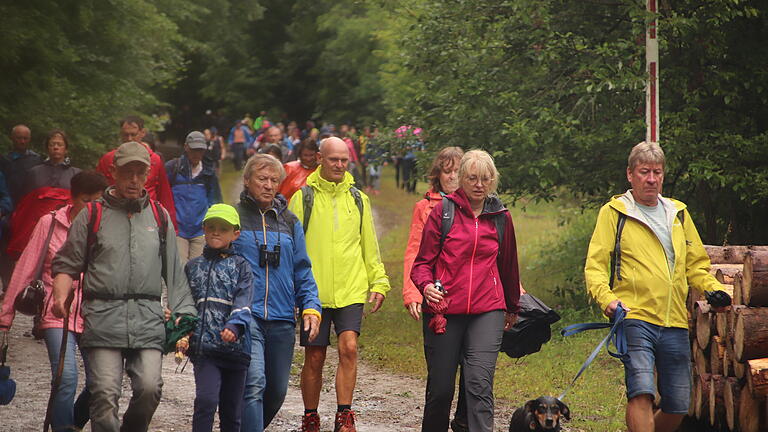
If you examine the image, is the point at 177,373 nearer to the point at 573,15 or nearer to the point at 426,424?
the point at 426,424

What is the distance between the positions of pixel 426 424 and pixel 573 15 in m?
8.16

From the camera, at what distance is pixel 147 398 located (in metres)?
6.48

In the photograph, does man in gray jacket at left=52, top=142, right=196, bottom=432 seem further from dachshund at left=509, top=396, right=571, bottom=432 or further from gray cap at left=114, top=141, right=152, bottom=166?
dachshund at left=509, top=396, right=571, bottom=432

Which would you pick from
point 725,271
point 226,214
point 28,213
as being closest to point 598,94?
point 725,271

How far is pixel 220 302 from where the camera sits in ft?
22.2

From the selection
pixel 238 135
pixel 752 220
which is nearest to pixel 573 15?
pixel 752 220

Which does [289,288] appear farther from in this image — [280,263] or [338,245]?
[338,245]

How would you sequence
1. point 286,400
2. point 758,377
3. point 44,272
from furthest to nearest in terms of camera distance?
point 286,400, point 758,377, point 44,272

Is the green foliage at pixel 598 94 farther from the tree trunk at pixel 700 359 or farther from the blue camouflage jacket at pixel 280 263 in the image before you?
the blue camouflage jacket at pixel 280 263

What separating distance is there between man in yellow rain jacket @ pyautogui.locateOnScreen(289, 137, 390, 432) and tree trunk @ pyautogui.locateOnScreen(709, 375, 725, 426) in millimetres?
2365

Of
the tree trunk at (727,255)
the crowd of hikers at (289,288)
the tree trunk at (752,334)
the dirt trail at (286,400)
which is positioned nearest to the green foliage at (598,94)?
the tree trunk at (727,255)

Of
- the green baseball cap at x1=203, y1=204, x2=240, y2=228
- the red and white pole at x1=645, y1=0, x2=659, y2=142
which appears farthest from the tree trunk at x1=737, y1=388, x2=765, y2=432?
the red and white pole at x1=645, y1=0, x2=659, y2=142

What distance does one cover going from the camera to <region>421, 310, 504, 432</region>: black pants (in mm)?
7137

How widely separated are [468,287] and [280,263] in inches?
45.2
